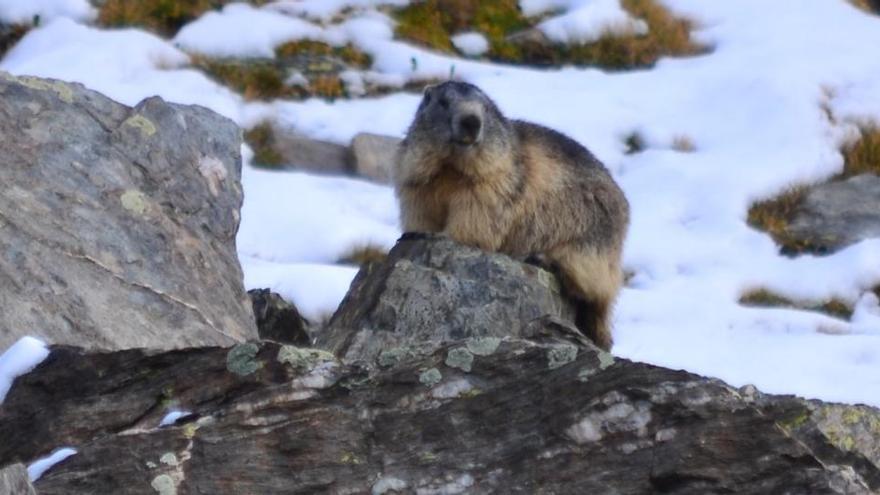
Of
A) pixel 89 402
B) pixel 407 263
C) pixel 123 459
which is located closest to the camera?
pixel 123 459

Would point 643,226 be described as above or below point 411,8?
below

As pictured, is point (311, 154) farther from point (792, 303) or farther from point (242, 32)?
point (792, 303)

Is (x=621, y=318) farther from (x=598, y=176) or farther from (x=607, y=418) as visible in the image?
(x=607, y=418)

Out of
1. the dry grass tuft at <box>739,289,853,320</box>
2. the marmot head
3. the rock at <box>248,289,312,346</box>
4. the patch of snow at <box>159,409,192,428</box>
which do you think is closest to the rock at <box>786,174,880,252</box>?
the dry grass tuft at <box>739,289,853,320</box>

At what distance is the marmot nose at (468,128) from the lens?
10961 mm

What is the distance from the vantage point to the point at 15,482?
530 centimetres

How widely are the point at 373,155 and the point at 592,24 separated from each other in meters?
4.72

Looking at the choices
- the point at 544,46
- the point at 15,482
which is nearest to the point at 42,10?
the point at 544,46

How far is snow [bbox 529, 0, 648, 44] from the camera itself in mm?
21766

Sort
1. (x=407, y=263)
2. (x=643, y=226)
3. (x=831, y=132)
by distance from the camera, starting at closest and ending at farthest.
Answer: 1. (x=407, y=263)
2. (x=643, y=226)
3. (x=831, y=132)

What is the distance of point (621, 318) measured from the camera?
14.9 meters

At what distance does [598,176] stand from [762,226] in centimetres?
640

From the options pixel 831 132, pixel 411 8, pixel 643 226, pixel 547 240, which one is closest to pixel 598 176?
pixel 547 240

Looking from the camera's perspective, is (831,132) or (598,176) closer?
(598,176)
